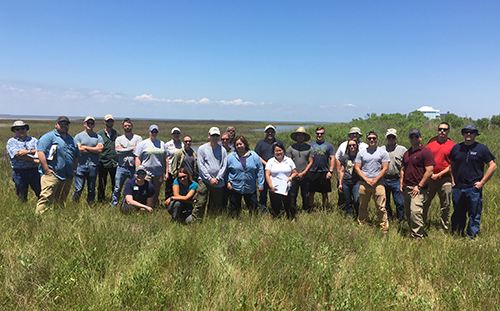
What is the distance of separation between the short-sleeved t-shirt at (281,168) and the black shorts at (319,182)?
128 cm

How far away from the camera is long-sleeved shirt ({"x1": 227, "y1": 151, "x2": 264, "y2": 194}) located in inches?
227

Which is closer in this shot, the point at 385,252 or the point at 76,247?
the point at 76,247

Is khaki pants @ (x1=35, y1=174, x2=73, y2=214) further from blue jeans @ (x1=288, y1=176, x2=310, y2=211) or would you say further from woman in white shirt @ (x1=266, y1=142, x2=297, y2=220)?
blue jeans @ (x1=288, y1=176, x2=310, y2=211)

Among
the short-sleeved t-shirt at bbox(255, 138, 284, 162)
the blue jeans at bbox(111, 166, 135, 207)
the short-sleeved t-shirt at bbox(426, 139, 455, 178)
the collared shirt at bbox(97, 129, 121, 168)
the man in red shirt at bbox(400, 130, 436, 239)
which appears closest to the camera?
the man in red shirt at bbox(400, 130, 436, 239)

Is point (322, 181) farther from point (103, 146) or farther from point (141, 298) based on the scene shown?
point (103, 146)

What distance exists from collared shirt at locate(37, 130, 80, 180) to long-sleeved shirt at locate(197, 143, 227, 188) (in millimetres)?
2683

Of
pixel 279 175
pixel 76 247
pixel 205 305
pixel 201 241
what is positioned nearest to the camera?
pixel 205 305

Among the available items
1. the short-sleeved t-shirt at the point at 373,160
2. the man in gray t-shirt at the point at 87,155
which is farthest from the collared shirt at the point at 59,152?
the short-sleeved t-shirt at the point at 373,160

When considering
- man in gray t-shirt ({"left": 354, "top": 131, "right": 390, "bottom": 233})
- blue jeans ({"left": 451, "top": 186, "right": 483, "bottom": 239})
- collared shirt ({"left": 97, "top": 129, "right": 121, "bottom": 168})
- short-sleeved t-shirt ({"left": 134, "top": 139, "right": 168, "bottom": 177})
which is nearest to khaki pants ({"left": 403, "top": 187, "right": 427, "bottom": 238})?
man in gray t-shirt ({"left": 354, "top": 131, "right": 390, "bottom": 233})

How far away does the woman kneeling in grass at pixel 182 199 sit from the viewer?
555cm

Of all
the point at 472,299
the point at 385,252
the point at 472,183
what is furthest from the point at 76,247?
the point at 472,183

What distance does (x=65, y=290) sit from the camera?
2.96m

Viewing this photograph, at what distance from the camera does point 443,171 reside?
18.0ft

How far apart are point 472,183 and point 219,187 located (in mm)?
4807
